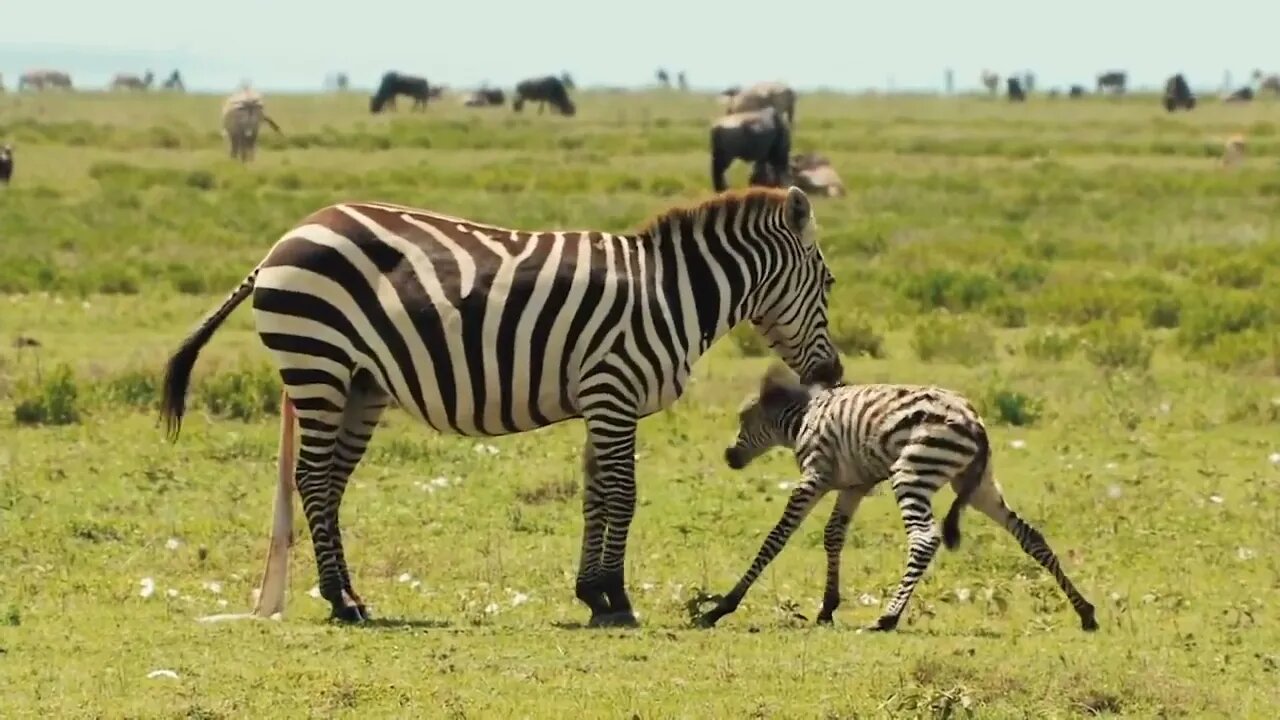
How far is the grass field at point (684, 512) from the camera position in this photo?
791 cm

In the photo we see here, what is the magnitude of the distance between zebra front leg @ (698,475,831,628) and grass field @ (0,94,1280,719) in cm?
21

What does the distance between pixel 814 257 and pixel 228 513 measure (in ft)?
13.1

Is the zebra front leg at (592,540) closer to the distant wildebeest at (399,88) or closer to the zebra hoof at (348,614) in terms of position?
the zebra hoof at (348,614)

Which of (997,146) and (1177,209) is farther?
(997,146)

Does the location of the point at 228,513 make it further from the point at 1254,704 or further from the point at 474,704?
the point at 1254,704

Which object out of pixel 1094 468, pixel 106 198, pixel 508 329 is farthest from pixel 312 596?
pixel 106 198

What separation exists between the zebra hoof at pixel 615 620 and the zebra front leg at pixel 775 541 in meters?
0.32

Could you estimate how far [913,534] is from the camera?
9.41 meters

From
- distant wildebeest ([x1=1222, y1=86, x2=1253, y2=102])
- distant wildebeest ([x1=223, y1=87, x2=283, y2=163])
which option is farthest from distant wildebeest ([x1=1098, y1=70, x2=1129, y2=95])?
distant wildebeest ([x1=223, y1=87, x2=283, y2=163])

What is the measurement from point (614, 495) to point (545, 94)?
62.8 metres

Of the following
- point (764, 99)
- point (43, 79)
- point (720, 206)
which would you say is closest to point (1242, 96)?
point (764, 99)

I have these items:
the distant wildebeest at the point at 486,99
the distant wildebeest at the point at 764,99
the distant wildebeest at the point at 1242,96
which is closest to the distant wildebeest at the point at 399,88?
the distant wildebeest at the point at 486,99

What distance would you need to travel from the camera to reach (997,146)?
46375 millimetres

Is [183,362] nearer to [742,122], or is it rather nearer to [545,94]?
[742,122]
